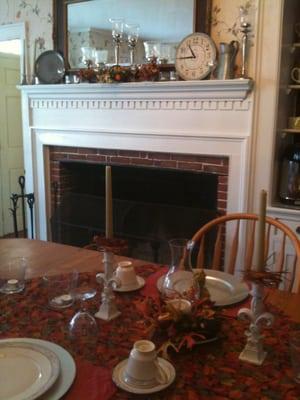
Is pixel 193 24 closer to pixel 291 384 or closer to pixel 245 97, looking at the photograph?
pixel 245 97

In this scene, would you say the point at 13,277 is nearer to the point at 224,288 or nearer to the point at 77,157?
the point at 224,288

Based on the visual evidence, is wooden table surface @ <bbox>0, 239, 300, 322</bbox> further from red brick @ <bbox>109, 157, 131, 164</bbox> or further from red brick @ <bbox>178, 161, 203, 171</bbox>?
red brick @ <bbox>109, 157, 131, 164</bbox>

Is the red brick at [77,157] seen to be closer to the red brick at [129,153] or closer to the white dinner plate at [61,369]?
the red brick at [129,153]

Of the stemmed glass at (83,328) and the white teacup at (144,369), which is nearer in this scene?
the white teacup at (144,369)

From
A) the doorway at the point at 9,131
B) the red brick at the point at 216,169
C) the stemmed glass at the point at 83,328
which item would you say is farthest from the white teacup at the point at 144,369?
the doorway at the point at 9,131

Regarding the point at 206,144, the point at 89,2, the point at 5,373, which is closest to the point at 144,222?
the point at 206,144

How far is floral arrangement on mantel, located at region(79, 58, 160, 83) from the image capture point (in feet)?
10.0

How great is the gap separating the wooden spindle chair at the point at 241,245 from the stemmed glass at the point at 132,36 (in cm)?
136

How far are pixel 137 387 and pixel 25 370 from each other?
274 millimetres

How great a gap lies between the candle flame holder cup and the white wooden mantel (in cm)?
165

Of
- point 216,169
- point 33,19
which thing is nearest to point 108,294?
point 216,169

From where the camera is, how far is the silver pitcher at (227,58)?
279 cm

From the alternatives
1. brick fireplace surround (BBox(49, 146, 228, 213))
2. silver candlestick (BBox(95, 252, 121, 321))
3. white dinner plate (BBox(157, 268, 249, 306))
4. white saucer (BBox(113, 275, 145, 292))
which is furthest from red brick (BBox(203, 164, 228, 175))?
silver candlestick (BBox(95, 252, 121, 321))

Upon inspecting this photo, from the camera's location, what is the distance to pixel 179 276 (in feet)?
4.56
